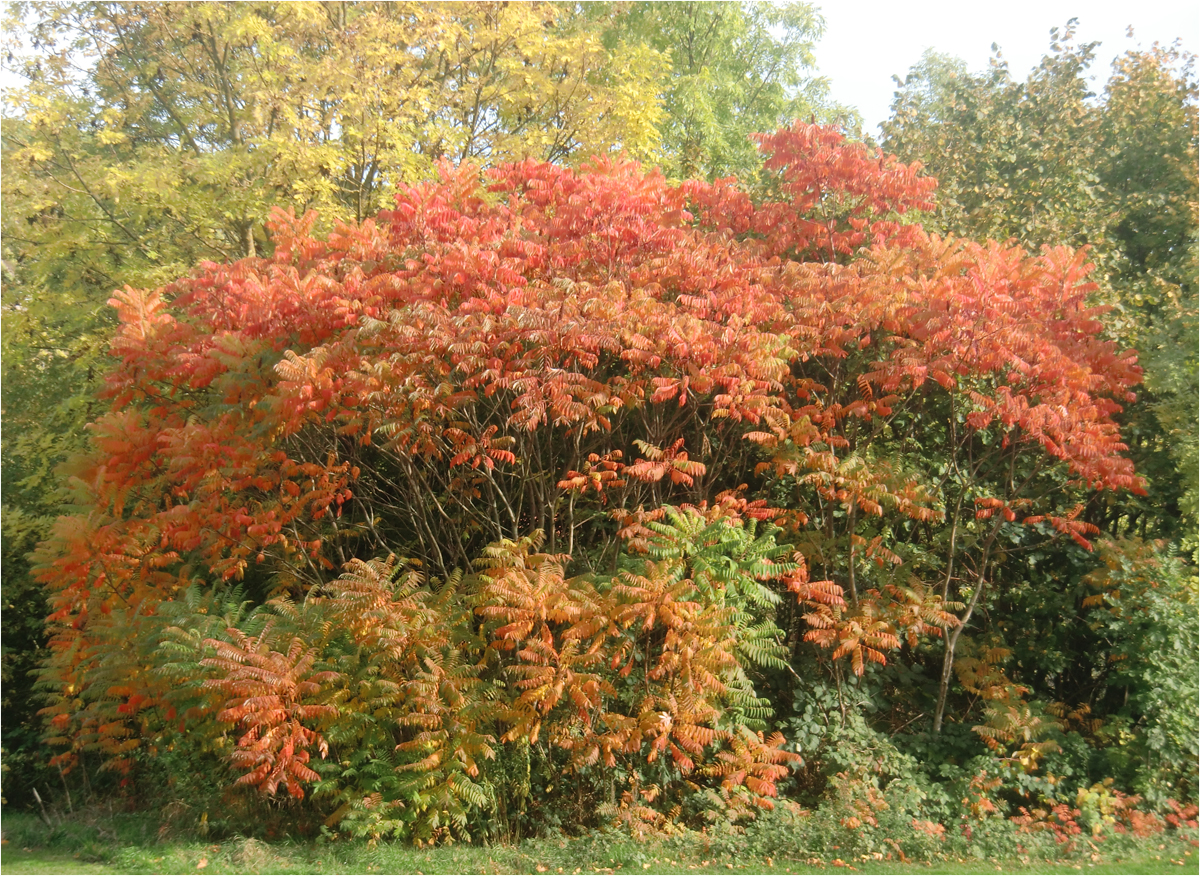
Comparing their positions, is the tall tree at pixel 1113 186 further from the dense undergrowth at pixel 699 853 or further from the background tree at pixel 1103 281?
the dense undergrowth at pixel 699 853

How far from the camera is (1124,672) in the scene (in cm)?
897

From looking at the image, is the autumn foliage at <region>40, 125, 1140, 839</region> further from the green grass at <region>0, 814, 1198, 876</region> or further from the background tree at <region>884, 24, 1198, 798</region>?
the background tree at <region>884, 24, 1198, 798</region>

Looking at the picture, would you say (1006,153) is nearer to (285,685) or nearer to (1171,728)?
(1171,728)

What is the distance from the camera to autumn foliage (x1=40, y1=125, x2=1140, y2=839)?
783cm

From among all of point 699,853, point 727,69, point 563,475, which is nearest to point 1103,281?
point 563,475

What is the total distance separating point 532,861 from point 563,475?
3.50 metres

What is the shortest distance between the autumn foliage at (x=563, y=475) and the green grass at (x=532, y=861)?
1.14 feet

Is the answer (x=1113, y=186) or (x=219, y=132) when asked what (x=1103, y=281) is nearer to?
(x=1113, y=186)

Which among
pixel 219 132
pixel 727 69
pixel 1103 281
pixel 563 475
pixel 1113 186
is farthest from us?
pixel 727 69

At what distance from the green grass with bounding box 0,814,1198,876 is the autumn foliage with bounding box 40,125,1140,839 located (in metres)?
0.35

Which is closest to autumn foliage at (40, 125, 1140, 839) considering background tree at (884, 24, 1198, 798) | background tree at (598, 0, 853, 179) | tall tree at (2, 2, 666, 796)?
background tree at (884, 24, 1198, 798)

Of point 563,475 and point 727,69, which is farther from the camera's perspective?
point 727,69

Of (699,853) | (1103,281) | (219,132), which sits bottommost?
(699,853)

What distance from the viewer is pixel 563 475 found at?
9.33 m
